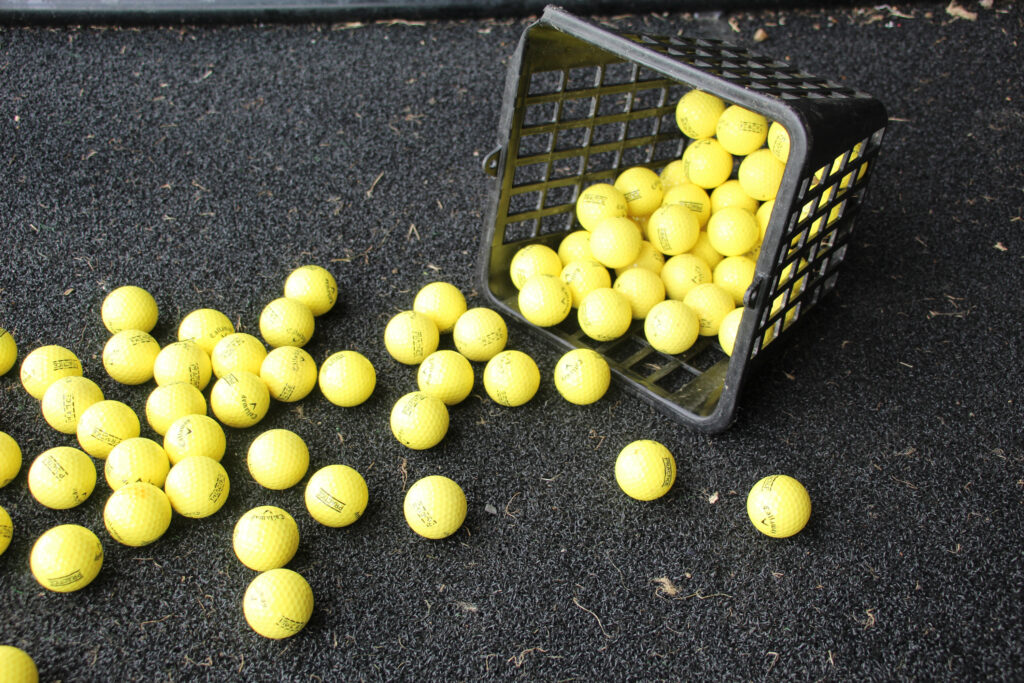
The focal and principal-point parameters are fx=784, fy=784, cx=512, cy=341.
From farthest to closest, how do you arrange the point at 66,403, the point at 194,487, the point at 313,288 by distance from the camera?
the point at 313,288 < the point at 66,403 < the point at 194,487

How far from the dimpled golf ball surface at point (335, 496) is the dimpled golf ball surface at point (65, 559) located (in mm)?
395

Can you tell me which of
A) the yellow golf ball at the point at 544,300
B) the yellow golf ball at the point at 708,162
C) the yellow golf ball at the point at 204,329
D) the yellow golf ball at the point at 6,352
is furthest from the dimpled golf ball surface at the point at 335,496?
the yellow golf ball at the point at 708,162

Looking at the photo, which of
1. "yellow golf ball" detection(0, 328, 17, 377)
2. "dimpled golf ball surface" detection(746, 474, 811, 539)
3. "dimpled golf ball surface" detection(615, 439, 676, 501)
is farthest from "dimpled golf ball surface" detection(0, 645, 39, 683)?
"dimpled golf ball surface" detection(746, 474, 811, 539)

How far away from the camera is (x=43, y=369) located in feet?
5.66

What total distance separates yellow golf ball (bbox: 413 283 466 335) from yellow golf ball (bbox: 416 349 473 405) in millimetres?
165

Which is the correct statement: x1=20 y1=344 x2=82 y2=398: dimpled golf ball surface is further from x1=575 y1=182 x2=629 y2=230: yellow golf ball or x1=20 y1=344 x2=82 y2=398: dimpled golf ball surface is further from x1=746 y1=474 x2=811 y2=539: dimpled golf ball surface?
x1=746 y1=474 x2=811 y2=539: dimpled golf ball surface

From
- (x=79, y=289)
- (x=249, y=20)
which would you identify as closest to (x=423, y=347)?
(x=79, y=289)

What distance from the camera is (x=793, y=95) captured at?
149cm

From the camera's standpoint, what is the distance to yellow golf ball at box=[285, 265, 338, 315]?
1.96 meters

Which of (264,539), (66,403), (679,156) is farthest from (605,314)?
(66,403)

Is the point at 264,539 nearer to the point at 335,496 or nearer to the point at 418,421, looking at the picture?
the point at 335,496

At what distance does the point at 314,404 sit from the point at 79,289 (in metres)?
A: 0.75

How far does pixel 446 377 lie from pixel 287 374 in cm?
35

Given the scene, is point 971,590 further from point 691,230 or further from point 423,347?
point 423,347
